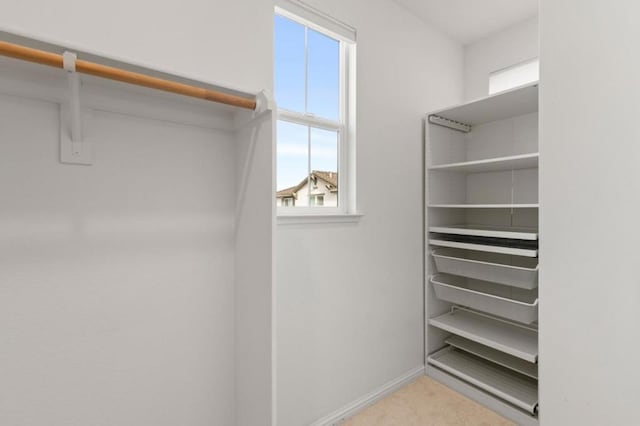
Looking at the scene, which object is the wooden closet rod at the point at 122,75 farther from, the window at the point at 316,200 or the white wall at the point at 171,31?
the window at the point at 316,200

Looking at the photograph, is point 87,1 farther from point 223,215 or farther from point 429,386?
point 429,386

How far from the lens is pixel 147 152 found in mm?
1109

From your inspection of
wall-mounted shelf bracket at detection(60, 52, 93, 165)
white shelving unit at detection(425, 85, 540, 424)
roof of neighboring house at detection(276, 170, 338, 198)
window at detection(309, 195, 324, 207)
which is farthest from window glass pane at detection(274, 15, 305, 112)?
white shelving unit at detection(425, 85, 540, 424)

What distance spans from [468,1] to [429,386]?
270 cm

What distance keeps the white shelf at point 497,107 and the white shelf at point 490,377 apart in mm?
1835

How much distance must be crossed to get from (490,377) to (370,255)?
118cm

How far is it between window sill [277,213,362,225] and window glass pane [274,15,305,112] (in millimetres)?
607

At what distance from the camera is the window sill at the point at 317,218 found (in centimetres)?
158

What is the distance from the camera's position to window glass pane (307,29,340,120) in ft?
5.80

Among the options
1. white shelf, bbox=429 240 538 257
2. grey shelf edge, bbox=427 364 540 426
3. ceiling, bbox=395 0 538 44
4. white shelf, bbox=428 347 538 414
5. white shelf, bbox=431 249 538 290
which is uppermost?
ceiling, bbox=395 0 538 44

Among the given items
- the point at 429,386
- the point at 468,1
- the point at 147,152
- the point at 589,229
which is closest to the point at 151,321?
the point at 147,152

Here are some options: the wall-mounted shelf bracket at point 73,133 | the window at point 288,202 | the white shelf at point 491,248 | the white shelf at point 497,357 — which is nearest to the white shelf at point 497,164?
the white shelf at point 491,248

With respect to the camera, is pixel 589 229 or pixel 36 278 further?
pixel 589 229

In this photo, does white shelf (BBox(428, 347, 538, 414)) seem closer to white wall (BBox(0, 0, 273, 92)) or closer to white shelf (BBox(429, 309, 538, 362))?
white shelf (BBox(429, 309, 538, 362))
